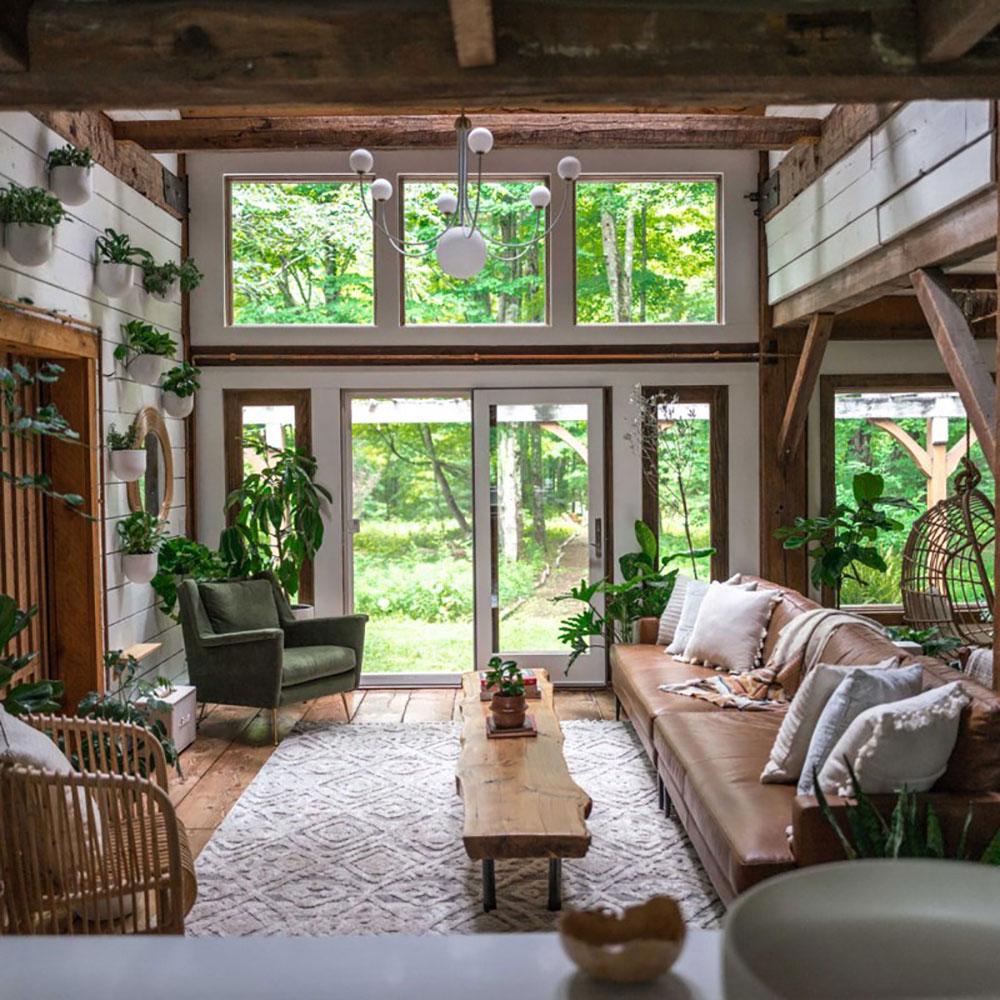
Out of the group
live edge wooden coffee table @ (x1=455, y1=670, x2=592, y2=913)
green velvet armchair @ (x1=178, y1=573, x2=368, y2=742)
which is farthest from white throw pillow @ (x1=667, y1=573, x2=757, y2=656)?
green velvet armchair @ (x1=178, y1=573, x2=368, y2=742)

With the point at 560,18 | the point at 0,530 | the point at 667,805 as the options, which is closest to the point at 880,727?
the point at 667,805

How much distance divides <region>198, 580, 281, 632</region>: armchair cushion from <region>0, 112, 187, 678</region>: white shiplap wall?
38cm

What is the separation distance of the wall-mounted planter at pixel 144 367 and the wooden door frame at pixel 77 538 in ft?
1.18

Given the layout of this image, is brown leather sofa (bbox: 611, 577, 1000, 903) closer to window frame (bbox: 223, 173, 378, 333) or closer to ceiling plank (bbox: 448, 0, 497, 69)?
ceiling plank (bbox: 448, 0, 497, 69)

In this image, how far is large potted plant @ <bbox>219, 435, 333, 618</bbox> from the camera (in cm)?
613

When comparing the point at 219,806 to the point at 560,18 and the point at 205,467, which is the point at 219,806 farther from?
the point at 560,18

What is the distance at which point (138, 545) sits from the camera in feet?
17.2

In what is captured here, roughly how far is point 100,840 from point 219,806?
1.80m

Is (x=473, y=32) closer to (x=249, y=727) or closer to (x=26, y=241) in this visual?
(x=26, y=241)

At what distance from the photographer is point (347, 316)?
21.5ft

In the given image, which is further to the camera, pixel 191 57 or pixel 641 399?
pixel 641 399

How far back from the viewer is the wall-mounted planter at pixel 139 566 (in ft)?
17.0

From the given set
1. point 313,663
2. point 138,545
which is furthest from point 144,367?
point 313,663

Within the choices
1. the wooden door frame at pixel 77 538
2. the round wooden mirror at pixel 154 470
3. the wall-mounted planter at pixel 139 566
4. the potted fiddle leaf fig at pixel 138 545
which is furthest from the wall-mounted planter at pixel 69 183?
the wall-mounted planter at pixel 139 566
